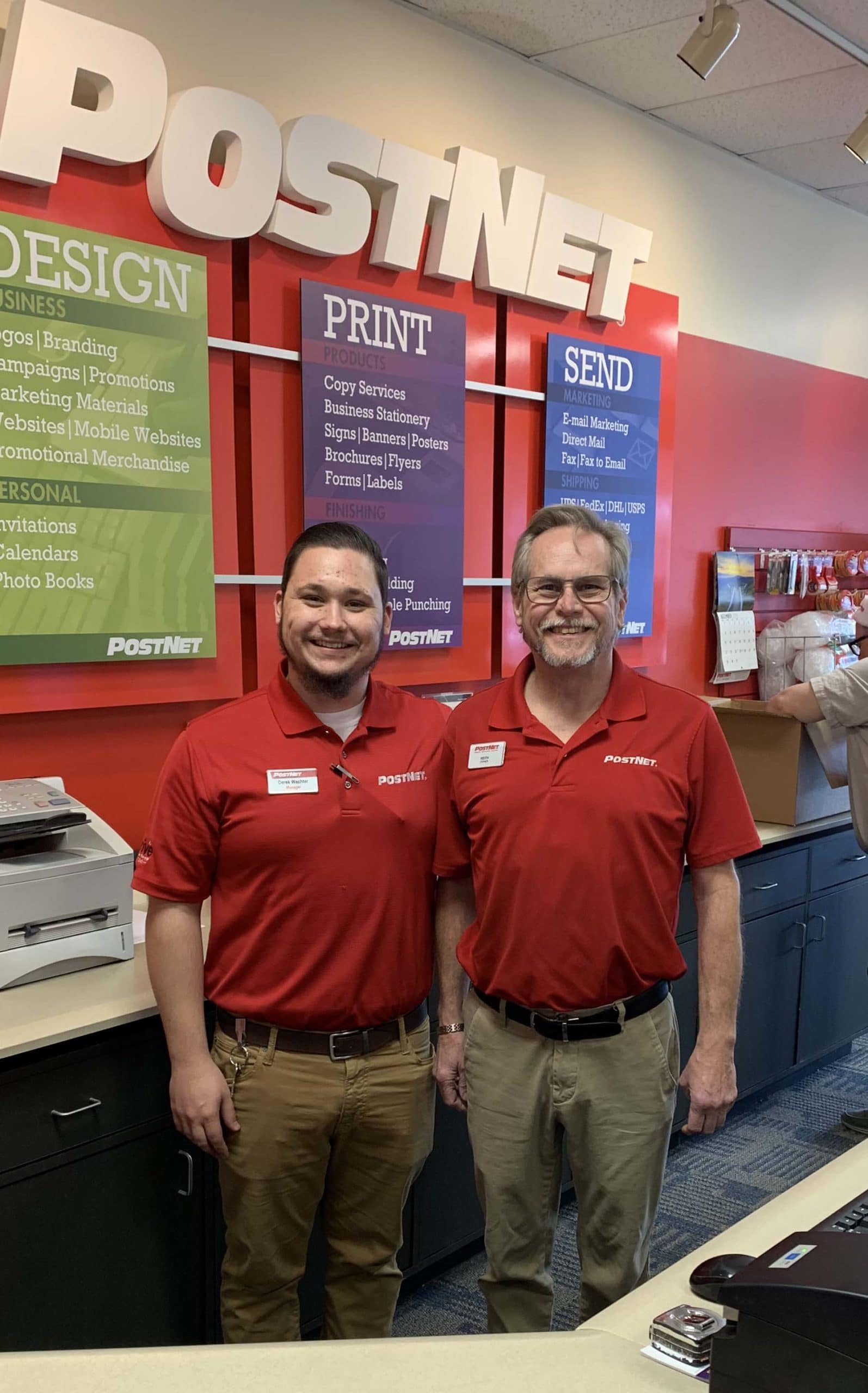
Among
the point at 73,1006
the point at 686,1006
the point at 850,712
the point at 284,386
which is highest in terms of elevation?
the point at 284,386

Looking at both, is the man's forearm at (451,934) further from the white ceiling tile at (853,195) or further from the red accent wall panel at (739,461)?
the white ceiling tile at (853,195)

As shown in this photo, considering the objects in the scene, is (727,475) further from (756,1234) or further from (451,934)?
(756,1234)

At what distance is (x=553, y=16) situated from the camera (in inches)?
118

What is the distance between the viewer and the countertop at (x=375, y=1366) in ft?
3.48

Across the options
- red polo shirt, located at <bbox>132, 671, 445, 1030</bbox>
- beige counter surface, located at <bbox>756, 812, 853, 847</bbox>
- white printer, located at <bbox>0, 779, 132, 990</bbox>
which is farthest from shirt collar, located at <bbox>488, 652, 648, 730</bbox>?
beige counter surface, located at <bbox>756, 812, 853, 847</bbox>

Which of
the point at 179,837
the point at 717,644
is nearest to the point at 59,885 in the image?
the point at 179,837

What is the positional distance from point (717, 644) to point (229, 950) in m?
2.83

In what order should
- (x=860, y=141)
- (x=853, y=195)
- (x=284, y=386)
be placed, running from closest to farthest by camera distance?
(x=284, y=386)
(x=860, y=141)
(x=853, y=195)

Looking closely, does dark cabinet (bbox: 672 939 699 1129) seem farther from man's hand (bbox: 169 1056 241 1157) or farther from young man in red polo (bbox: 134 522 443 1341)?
man's hand (bbox: 169 1056 241 1157)

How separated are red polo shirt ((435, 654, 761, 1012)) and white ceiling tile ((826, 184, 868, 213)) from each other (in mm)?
3406

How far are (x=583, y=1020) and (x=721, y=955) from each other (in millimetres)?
270

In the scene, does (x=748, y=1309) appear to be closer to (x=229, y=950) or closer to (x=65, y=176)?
(x=229, y=950)

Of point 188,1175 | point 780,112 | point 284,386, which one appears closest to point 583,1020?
point 188,1175

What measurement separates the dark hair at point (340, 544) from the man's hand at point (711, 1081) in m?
0.92
